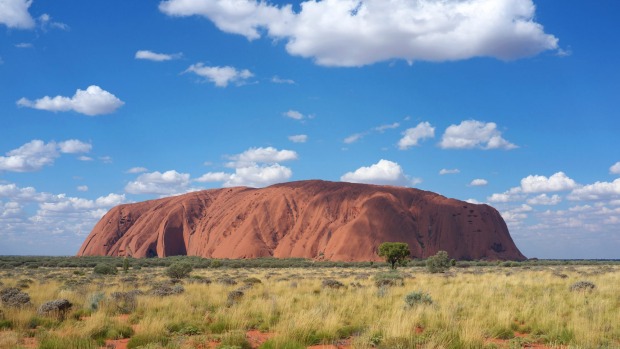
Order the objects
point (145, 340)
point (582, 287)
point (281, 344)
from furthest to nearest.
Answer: point (582, 287) → point (145, 340) → point (281, 344)

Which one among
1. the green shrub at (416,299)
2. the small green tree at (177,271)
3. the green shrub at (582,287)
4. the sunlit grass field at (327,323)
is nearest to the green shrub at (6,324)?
the sunlit grass field at (327,323)

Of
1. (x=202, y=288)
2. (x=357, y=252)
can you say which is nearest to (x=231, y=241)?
(x=357, y=252)

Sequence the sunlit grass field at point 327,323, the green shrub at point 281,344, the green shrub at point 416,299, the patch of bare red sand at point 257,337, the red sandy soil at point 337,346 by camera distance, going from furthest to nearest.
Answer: the green shrub at point 416,299, the patch of bare red sand at point 257,337, the red sandy soil at point 337,346, the sunlit grass field at point 327,323, the green shrub at point 281,344

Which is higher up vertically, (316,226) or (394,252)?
(316,226)

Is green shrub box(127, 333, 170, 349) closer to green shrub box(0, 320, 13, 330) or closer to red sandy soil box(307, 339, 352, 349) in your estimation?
red sandy soil box(307, 339, 352, 349)

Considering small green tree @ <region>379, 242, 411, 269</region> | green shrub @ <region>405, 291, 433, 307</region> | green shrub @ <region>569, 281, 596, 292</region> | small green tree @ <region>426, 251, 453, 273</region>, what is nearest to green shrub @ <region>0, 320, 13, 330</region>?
green shrub @ <region>405, 291, 433, 307</region>

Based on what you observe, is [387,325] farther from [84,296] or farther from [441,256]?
[441,256]

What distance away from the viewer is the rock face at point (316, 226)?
102500 millimetres

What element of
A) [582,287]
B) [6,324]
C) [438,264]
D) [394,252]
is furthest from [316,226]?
[6,324]

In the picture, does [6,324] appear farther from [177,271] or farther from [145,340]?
[177,271]

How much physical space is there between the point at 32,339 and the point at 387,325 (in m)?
7.51

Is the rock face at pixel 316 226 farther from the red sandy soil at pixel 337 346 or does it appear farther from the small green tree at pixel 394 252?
the red sandy soil at pixel 337 346

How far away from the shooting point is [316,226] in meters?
109

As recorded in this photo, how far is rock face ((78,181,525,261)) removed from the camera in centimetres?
10250
